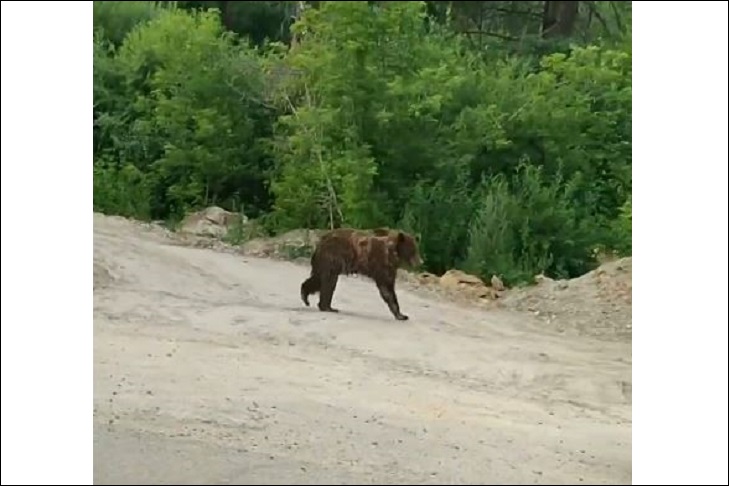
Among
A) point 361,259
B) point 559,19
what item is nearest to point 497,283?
point 361,259

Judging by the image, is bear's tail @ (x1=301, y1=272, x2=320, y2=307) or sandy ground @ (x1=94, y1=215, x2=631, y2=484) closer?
sandy ground @ (x1=94, y1=215, x2=631, y2=484)

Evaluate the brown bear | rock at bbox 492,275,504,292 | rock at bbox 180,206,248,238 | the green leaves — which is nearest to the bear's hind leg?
the brown bear

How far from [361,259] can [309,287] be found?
5.6 inches

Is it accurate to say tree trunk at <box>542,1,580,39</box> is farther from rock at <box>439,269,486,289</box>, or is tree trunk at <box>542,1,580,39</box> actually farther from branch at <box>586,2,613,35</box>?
rock at <box>439,269,486,289</box>

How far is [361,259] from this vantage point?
3441mm

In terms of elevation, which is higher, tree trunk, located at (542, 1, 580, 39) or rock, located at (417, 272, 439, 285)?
tree trunk, located at (542, 1, 580, 39)

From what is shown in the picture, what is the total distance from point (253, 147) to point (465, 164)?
20.1 inches

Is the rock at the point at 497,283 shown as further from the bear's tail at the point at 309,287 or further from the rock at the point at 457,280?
the bear's tail at the point at 309,287

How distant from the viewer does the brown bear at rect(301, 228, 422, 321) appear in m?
3.43

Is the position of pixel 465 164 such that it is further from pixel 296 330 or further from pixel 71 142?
pixel 71 142

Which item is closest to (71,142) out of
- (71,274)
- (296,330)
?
(71,274)

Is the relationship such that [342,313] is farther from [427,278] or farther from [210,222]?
[210,222]

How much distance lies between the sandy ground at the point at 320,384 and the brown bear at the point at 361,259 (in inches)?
1.1

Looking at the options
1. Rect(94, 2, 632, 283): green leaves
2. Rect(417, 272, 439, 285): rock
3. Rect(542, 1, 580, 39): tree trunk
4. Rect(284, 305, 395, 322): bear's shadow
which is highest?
Rect(542, 1, 580, 39): tree trunk
